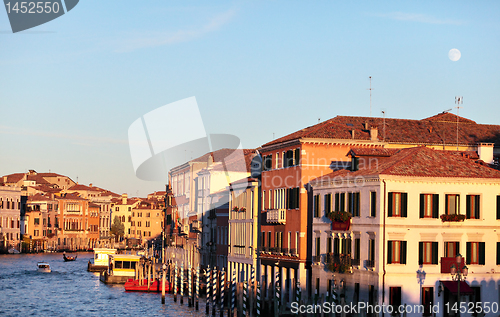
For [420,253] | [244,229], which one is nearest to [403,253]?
[420,253]

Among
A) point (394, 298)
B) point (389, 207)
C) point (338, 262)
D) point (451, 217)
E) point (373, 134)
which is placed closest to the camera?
point (394, 298)

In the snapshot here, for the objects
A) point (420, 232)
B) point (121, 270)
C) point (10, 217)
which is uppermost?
point (420, 232)

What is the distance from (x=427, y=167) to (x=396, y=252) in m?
3.64

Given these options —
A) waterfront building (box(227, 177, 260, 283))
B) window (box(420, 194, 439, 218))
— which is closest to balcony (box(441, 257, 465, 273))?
window (box(420, 194, 439, 218))

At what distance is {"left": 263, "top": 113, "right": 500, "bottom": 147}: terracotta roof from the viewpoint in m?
37.2

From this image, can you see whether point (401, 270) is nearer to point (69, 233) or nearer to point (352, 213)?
point (352, 213)

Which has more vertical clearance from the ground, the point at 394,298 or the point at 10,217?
the point at 10,217

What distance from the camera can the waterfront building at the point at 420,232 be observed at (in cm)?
2833

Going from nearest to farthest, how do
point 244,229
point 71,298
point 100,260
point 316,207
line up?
point 316,207 → point 244,229 → point 71,298 → point 100,260

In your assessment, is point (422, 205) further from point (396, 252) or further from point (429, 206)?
point (396, 252)

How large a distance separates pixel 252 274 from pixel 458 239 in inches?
517

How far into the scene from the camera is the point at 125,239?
151m

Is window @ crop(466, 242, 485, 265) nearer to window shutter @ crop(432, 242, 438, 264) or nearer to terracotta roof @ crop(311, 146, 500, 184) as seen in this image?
window shutter @ crop(432, 242, 438, 264)

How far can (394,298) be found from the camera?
1111 inches
